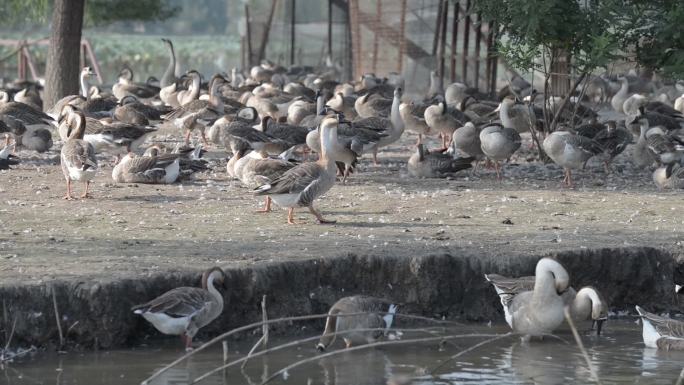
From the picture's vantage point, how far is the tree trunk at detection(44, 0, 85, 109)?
25.4 metres

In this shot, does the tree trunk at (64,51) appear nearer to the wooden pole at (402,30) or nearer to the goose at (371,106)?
the goose at (371,106)

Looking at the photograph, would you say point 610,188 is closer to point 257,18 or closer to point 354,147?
point 354,147

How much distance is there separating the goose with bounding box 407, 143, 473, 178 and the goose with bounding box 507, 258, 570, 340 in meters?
7.34

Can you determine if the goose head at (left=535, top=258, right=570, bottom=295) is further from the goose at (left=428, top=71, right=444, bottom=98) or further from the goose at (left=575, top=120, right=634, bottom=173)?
the goose at (left=428, top=71, right=444, bottom=98)

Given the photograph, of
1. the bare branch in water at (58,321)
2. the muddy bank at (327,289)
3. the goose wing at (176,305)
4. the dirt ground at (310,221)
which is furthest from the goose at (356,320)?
the bare branch in water at (58,321)

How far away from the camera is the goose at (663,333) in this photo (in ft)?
37.3

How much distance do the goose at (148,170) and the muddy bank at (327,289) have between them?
5.98 meters

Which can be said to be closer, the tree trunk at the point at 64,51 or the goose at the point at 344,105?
the goose at the point at 344,105

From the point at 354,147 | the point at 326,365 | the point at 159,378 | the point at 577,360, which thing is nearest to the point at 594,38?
the point at 354,147

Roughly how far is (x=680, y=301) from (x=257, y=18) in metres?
36.9

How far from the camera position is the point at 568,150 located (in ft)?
60.0

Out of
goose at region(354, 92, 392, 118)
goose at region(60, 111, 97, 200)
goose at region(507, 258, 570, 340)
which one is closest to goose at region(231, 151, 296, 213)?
goose at region(60, 111, 97, 200)

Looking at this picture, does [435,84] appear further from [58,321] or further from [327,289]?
[58,321]

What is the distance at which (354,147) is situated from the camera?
19.1m
